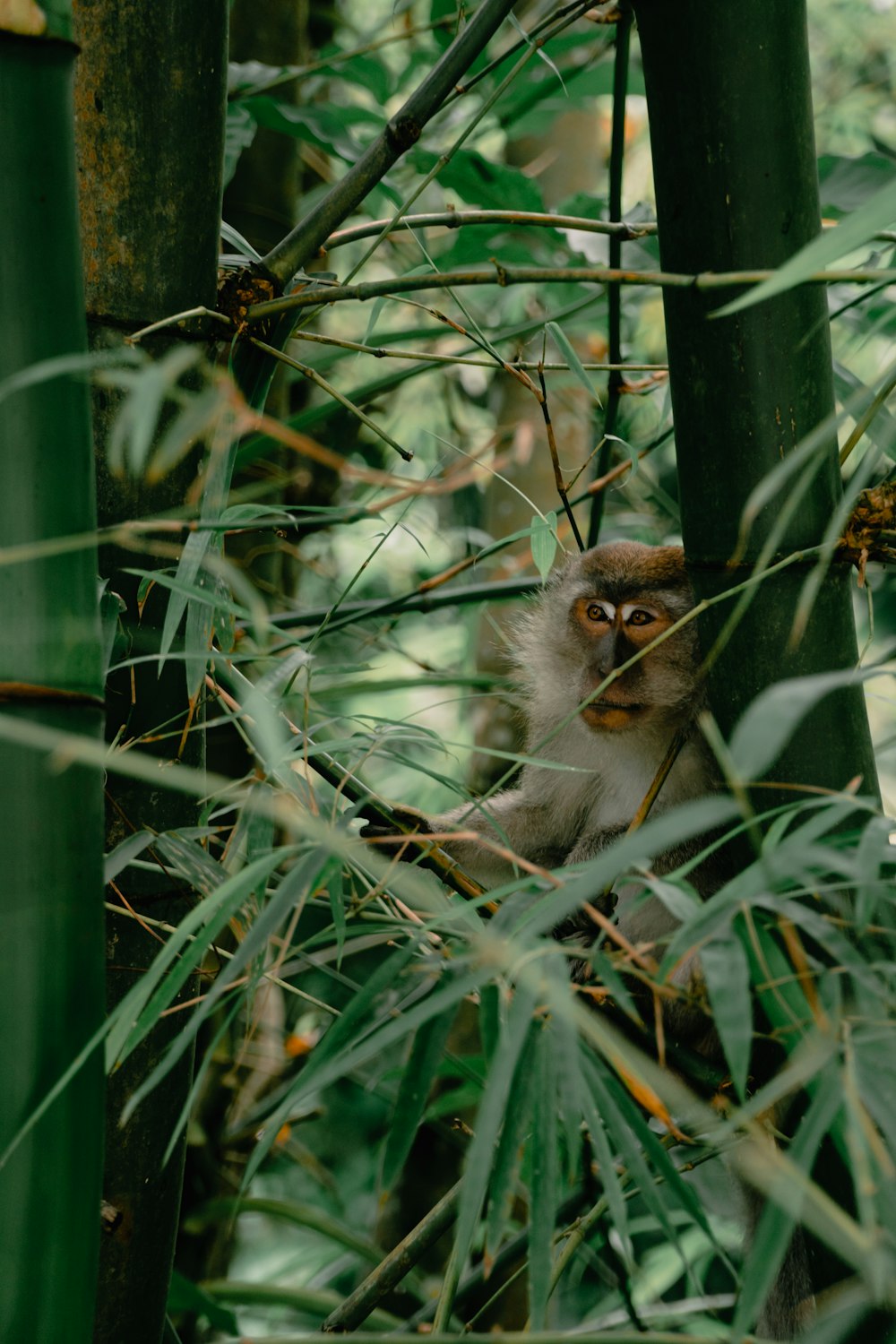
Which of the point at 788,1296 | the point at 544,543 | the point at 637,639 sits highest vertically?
the point at 544,543

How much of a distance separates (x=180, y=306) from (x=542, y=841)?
1.41 m

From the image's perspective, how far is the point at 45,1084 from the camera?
0.78 meters

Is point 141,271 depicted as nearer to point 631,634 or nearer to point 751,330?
point 751,330

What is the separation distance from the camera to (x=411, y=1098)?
77 cm

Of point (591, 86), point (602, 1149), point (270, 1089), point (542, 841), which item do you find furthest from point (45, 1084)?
point (270, 1089)

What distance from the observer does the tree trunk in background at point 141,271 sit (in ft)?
3.56

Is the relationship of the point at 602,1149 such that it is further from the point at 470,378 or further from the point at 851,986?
the point at 470,378

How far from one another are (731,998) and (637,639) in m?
1.28

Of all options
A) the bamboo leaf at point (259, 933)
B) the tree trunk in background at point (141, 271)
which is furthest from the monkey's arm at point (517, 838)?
the bamboo leaf at point (259, 933)

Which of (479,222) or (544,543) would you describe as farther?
(544,543)

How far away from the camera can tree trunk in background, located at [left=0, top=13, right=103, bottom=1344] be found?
2.53 ft

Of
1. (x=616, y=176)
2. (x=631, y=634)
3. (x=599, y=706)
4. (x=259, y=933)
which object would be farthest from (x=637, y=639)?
(x=259, y=933)

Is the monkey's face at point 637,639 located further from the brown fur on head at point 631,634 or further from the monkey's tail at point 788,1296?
the monkey's tail at point 788,1296

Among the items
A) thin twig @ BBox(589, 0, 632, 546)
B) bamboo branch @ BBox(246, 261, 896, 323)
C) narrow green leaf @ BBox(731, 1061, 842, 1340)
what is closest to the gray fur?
thin twig @ BBox(589, 0, 632, 546)
